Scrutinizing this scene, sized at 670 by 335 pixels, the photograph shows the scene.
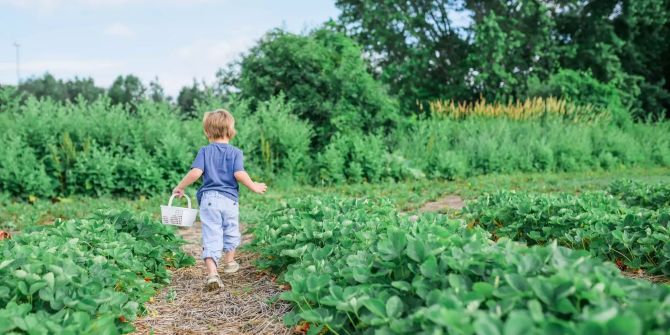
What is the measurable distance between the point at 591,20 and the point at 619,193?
1911cm

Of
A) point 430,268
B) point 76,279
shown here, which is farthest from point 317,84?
point 430,268

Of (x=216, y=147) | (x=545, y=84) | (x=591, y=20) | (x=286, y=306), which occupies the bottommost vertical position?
(x=286, y=306)

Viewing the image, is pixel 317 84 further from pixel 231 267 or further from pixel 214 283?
pixel 214 283

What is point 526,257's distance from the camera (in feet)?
7.73

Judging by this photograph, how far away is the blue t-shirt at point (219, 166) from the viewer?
4547 millimetres

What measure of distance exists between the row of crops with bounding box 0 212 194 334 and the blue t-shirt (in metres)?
0.64

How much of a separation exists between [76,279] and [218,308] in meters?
1.01

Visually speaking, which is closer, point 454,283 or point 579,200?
point 454,283

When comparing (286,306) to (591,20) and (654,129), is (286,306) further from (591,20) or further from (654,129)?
(591,20)

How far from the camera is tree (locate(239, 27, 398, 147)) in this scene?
11805mm

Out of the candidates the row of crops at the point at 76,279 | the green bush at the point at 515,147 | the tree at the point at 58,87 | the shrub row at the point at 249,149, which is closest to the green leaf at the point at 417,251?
the row of crops at the point at 76,279

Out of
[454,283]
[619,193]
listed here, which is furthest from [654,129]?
[454,283]

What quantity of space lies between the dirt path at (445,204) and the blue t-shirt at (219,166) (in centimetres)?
→ 349

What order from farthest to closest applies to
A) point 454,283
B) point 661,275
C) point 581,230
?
point 581,230 → point 661,275 → point 454,283
